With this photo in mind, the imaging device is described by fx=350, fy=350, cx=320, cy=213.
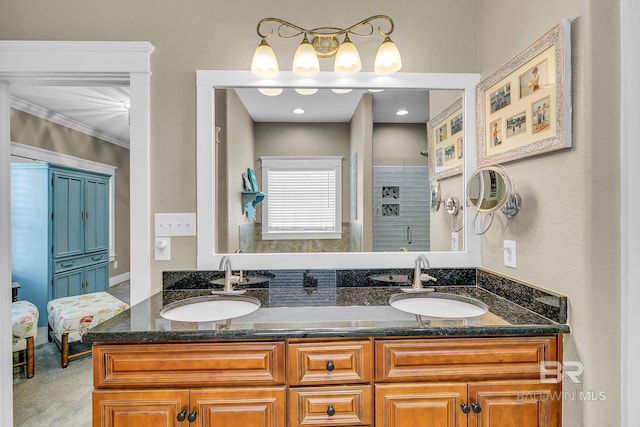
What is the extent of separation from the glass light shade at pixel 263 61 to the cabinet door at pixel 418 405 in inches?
55.6

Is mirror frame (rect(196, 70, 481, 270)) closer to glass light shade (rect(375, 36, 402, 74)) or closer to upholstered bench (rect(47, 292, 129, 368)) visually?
glass light shade (rect(375, 36, 402, 74))

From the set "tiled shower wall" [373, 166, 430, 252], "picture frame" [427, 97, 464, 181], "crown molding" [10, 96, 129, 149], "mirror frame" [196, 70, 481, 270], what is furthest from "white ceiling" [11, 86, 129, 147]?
"picture frame" [427, 97, 464, 181]

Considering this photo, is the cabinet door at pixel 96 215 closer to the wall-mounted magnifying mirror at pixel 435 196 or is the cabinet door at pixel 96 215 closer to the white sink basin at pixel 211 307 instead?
the white sink basin at pixel 211 307

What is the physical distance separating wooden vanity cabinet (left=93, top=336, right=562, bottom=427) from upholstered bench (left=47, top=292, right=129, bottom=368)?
1.98m

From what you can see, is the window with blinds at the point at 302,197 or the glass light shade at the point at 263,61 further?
the window with blinds at the point at 302,197

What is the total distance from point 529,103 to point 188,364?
1567mm

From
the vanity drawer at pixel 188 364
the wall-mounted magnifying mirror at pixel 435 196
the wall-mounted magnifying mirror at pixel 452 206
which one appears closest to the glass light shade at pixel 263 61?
the wall-mounted magnifying mirror at pixel 435 196

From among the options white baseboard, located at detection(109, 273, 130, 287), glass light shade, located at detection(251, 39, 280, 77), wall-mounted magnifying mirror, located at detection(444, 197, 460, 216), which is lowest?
white baseboard, located at detection(109, 273, 130, 287)

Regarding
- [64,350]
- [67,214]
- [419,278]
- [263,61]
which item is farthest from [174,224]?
[67,214]

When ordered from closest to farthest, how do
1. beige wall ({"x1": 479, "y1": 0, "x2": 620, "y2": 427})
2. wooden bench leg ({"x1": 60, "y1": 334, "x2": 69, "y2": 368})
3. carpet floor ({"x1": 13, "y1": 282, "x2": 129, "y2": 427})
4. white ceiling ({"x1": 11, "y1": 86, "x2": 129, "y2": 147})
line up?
1. beige wall ({"x1": 479, "y1": 0, "x2": 620, "y2": 427})
2. carpet floor ({"x1": 13, "y1": 282, "x2": 129, "y2": 427})
3. wooden bench leg ({"x1": 60, "y1": 334, "x2": 69, "y2": 368})
4. white ceiling ({"x1": 11, "y1": 86, "x2": 129, "y2": 147})

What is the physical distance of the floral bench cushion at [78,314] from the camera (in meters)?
2.80

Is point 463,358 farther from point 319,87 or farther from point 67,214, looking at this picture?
point 67,214

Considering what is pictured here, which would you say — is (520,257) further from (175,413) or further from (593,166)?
(175,413)

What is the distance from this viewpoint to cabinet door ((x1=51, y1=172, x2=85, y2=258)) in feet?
12.6
